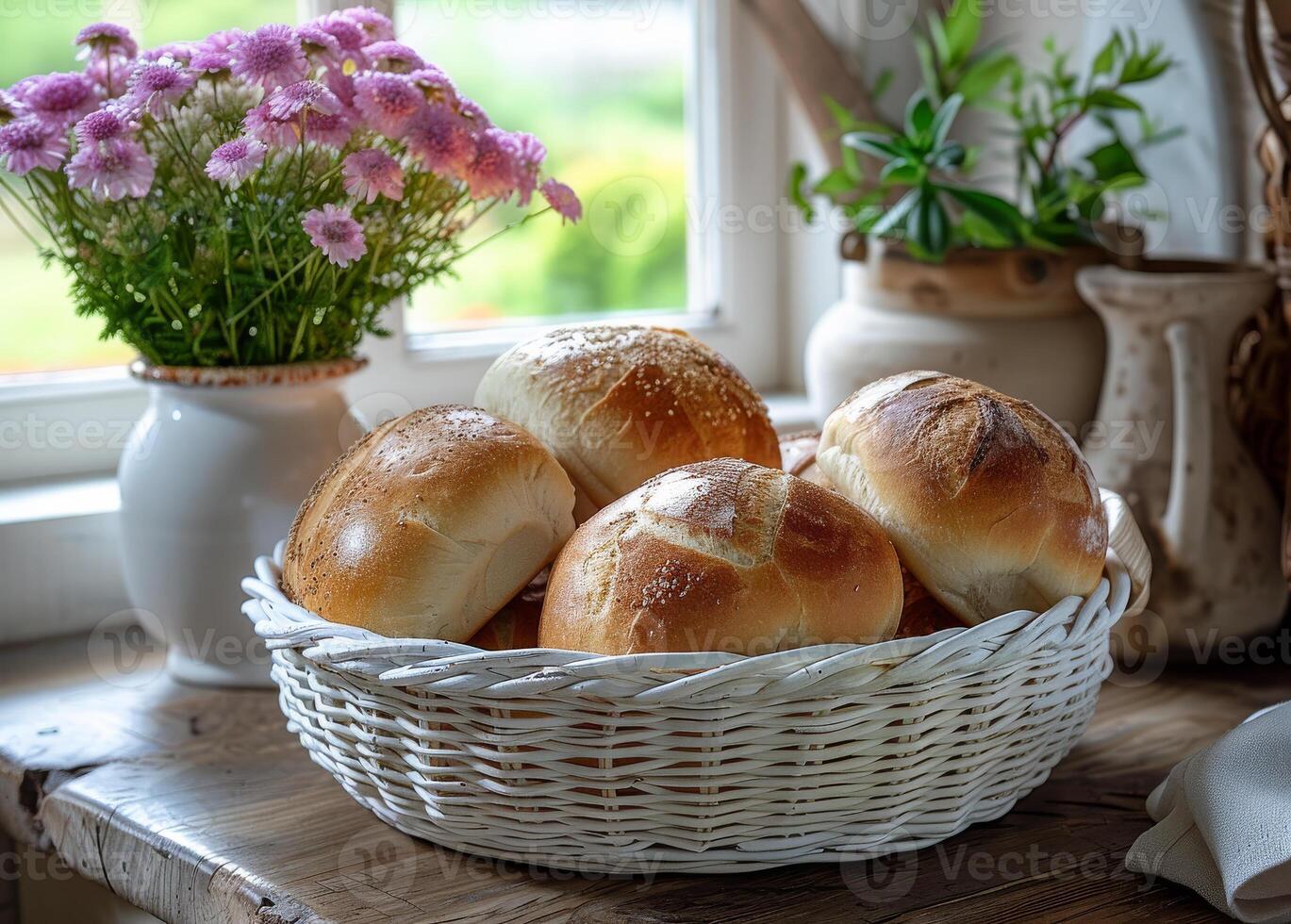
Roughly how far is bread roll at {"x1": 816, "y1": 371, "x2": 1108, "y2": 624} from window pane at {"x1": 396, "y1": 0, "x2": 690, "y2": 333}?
895 millimetres

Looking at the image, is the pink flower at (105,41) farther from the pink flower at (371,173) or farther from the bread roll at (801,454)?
the bread roll at (801,454)

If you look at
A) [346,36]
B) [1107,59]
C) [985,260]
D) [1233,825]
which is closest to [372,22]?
[346,36]

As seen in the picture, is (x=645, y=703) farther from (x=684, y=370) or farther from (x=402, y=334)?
(x=402, y=334)

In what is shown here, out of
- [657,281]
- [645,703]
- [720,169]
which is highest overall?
[720,169]

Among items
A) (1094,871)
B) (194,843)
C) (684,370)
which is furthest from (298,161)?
(1094,871)

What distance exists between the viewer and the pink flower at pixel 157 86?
90 cm

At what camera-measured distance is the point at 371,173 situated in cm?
92

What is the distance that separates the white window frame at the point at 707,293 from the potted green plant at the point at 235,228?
0.36 m

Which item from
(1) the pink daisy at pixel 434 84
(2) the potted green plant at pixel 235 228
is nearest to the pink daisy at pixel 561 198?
(2) the potted green plant at pixel 235 228

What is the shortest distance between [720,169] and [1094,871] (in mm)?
1135

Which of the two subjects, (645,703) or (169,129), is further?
(169,129)

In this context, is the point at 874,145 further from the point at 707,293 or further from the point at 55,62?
the point at 55,62

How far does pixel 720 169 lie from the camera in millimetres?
1715

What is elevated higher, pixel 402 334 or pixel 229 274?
pixel 229 274
